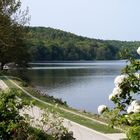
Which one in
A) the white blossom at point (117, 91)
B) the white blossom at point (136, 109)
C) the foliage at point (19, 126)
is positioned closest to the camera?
the white blossom at point (136, 109)

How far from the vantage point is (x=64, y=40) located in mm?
191500

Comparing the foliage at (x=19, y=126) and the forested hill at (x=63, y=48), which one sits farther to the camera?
the forested hill at (x=63, y=48)

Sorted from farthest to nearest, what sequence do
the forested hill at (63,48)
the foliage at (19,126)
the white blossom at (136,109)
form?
1. the forested hill at (63,48)
2. the foliage at (19,126)
3. the white blossom at (136,109)

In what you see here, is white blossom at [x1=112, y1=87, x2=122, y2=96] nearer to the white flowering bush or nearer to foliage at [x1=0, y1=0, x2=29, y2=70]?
the white flowering bush

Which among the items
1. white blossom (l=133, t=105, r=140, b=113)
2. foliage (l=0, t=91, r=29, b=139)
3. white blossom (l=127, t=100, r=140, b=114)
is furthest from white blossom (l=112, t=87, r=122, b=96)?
foliage (l=0, t=91, r=29, b=139)

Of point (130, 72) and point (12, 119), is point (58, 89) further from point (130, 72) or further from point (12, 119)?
point (130, 72)

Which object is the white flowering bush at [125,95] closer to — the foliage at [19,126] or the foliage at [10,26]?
the foliage at [19,126]

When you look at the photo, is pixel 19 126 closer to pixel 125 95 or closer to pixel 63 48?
pixel 125 95

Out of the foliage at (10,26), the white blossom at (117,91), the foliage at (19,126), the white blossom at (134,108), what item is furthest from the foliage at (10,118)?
the foliage at (10,26)

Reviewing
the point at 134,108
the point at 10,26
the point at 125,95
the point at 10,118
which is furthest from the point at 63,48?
the point at 134,108

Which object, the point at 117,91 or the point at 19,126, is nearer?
the point at 117,91

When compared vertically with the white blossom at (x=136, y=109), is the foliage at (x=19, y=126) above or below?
below

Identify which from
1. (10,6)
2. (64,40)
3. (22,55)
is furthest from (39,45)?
(10,6)

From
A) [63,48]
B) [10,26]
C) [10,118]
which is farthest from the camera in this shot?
[63,48]
